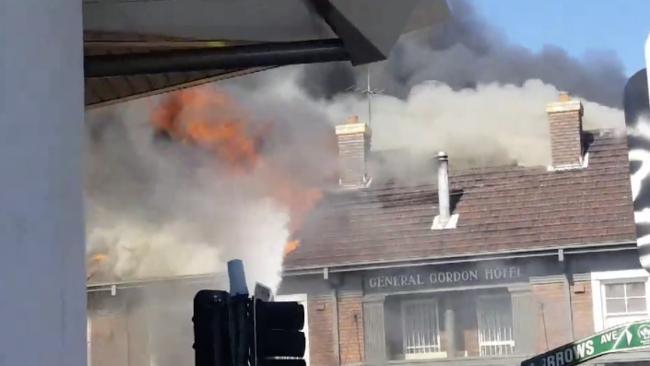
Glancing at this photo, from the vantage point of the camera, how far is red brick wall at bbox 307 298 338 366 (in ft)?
38.4

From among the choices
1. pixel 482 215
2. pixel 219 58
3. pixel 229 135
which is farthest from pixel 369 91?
pixel 219 58

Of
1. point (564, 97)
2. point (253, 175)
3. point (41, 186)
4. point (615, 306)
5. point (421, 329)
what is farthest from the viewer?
point (564, 97)

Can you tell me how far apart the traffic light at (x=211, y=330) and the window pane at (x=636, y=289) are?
885 centimetres

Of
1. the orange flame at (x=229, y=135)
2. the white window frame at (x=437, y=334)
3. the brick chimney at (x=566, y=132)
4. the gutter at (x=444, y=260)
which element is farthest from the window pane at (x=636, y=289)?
the orange flame at (x=229, y=135)

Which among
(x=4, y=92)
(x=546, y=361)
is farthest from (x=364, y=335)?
(x=4, y=92)

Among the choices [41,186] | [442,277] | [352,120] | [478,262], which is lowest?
[41,186]

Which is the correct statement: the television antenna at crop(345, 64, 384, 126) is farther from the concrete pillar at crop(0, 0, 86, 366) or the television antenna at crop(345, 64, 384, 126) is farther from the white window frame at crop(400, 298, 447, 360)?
the concrete pillar at crop(0, 0, 86, 366)

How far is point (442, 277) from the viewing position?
1181cm

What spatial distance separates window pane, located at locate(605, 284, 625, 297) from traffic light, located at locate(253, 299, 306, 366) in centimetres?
846

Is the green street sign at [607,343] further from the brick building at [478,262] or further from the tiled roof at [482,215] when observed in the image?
the tiled roof at [482,215]

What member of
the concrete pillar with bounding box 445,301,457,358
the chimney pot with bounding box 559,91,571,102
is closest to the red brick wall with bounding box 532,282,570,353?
the concrete pillar with bounding box 445,301,457,358

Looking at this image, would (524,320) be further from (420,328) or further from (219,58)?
(219,58)

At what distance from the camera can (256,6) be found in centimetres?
371

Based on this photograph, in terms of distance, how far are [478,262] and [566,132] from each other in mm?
1713
